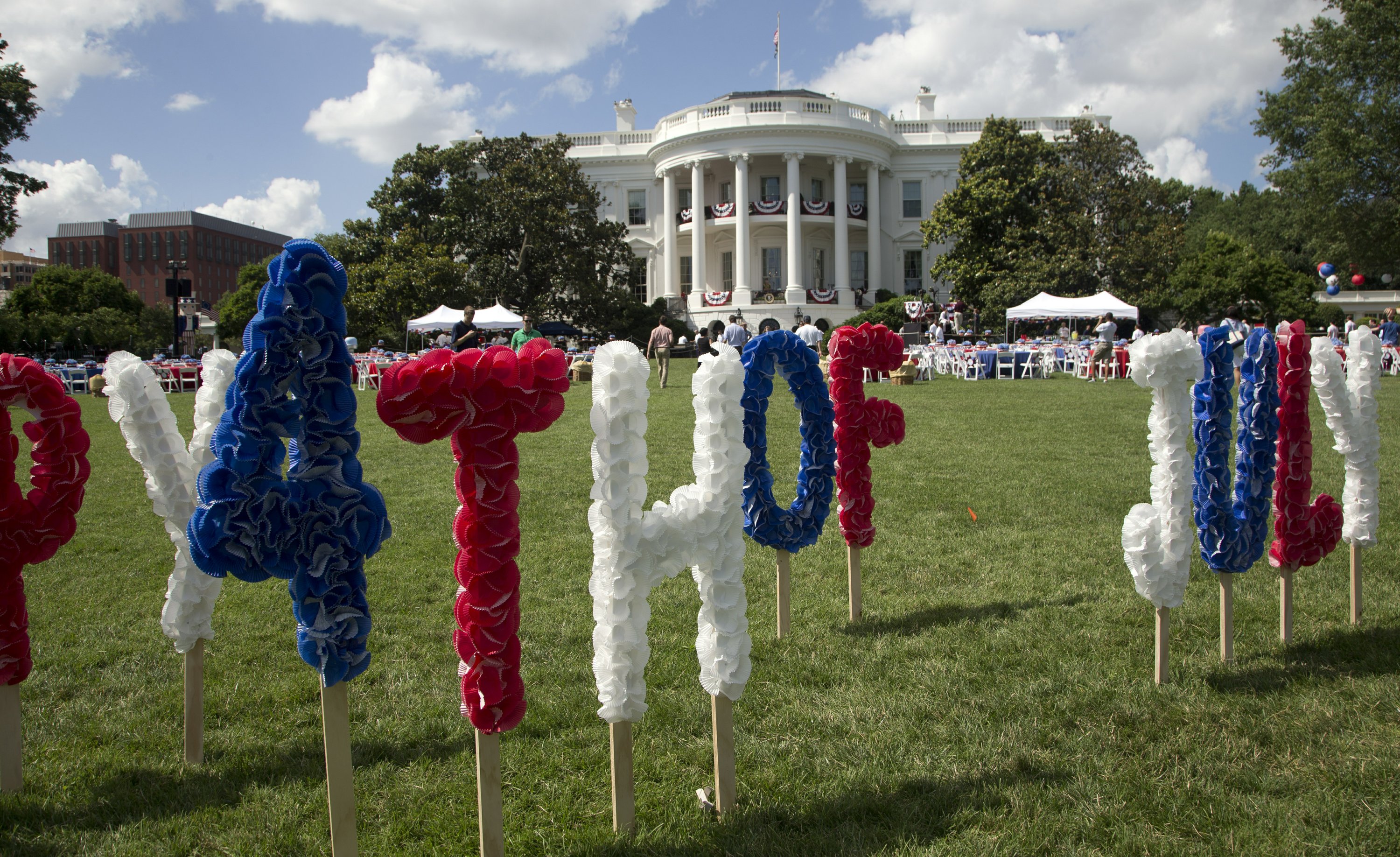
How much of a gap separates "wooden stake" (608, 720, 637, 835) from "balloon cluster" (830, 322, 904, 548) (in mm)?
1989

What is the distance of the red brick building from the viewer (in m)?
110

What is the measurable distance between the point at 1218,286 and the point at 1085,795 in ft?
132

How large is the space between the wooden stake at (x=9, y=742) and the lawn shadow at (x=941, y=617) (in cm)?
330

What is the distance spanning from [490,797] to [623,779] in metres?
0.42

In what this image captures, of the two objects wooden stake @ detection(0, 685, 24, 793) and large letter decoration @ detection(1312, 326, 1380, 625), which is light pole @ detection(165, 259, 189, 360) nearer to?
wooden stake @ detection(0, 685, 24, 793)

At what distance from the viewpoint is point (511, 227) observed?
108ft

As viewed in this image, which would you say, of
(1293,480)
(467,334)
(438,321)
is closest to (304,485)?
(1293,480)

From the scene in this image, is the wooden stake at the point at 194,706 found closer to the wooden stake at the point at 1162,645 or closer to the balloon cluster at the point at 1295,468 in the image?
the wooden stake at the point at 1162,645

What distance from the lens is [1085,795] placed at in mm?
2689

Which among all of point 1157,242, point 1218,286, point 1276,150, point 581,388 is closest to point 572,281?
point 581,388

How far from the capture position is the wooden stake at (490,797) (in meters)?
2.18

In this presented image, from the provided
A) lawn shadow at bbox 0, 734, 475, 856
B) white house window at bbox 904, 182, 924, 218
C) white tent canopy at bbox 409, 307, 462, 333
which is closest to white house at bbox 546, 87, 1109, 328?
white house window at bbox 904, 182, 924, 218

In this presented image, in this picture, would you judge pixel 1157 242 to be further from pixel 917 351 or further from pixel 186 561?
pixel 186 561

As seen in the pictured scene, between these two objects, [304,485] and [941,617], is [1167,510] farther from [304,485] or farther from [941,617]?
[304,485]
